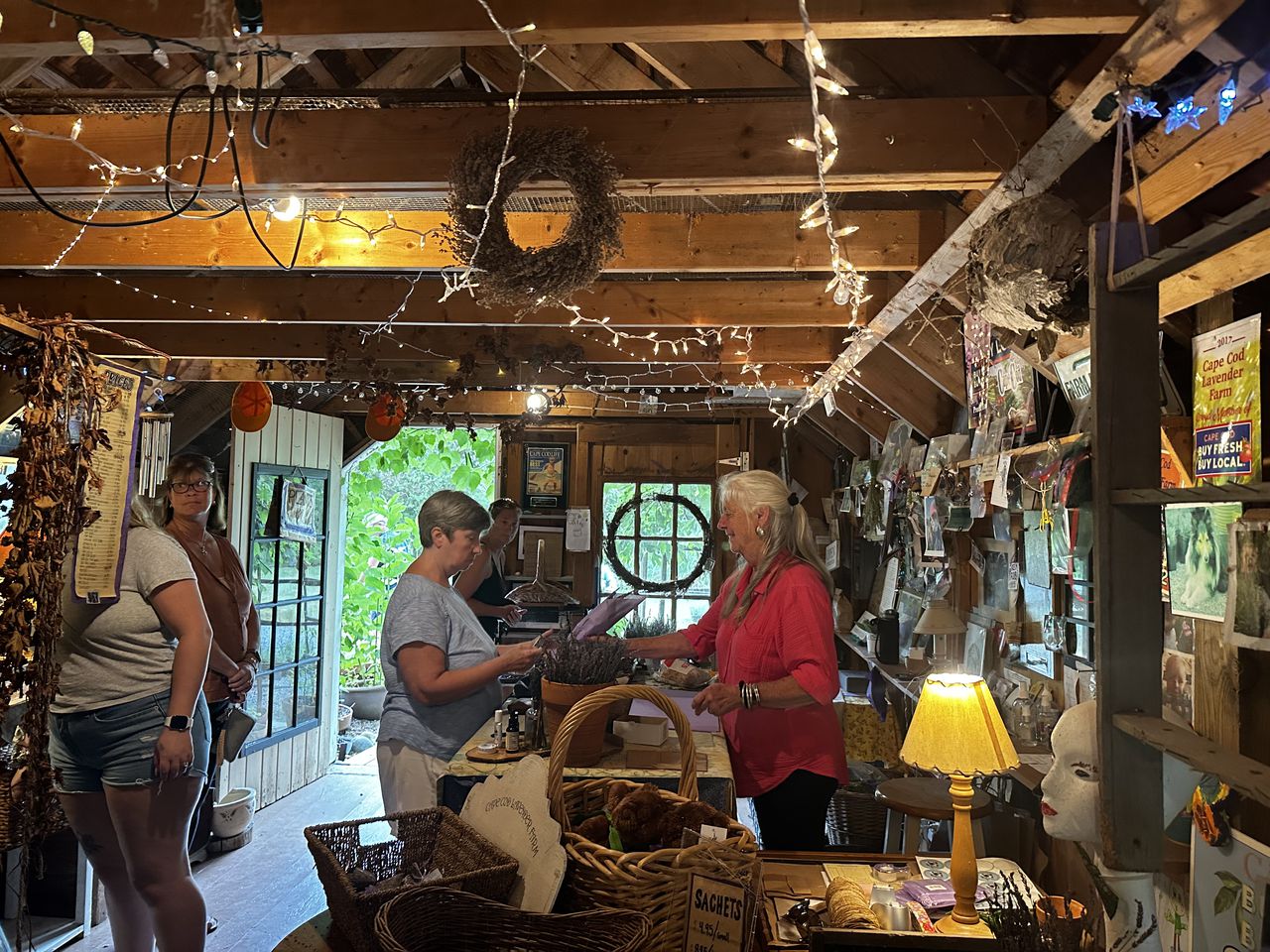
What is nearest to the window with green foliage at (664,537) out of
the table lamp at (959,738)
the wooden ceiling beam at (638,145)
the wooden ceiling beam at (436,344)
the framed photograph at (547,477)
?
the framed photograph at (547,477)

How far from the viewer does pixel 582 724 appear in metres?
2.28

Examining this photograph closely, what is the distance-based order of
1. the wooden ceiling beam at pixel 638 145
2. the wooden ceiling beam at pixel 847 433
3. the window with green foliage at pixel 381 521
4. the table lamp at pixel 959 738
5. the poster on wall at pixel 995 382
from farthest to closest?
the window with green foliage at pixel 381 521, the wooden ceiling beam at pixel 847 433, the poster on wall at pixel 995 382, the wooden ceiling beam at pixel 638 145, the table lamp at pixel 959 738

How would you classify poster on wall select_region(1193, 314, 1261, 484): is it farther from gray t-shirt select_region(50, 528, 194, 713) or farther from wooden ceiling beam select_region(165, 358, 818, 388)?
wooden ceiling beam select_region(165, 358, 818, 388)

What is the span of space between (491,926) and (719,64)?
87.3 inches

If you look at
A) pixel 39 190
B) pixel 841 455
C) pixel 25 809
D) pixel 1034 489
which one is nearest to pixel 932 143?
pixel 1034 489

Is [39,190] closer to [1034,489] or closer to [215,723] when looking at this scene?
[215,723]

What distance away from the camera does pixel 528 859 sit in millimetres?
1559

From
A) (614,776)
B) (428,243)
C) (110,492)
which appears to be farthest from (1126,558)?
(110,492)

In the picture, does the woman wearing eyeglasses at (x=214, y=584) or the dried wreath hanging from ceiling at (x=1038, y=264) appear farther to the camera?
the woman wearing eyeglasses at (x=214, y=584)

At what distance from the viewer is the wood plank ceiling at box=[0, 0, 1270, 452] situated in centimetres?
174

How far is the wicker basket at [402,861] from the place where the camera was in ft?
4.61

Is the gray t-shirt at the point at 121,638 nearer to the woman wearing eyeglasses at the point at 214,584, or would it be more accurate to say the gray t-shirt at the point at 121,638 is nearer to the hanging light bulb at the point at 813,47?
the woman wearing eyeglasses at the point at 214,584

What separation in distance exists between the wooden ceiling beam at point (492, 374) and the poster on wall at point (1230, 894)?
3.28 metres

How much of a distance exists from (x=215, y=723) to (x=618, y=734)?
7.33 feet
